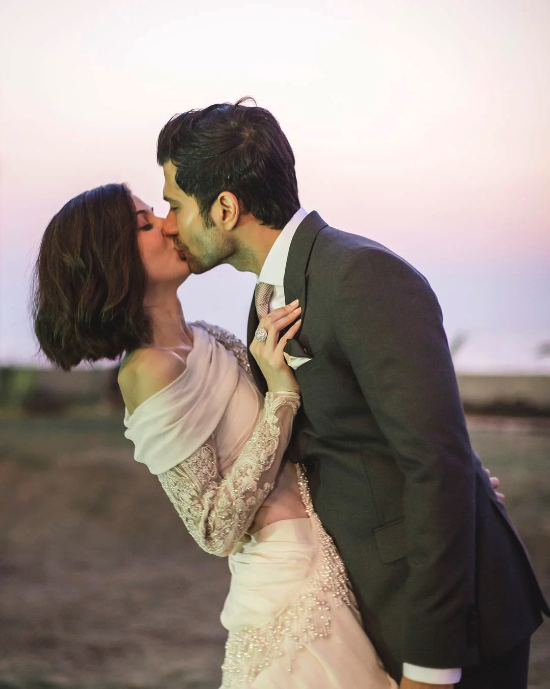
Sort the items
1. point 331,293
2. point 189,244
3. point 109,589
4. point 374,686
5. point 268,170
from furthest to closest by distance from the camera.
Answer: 1. point 109,589
2. point 189,244
3. point 268,170
4. point 374,686
5. point 331,293

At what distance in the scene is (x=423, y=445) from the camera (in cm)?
131

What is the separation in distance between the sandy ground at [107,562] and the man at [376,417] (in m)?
2.33

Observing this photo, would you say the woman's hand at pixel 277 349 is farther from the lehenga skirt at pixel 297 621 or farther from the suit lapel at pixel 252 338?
the lehenga skirt at pixel 297 621

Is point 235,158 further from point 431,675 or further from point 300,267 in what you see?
point 431,675

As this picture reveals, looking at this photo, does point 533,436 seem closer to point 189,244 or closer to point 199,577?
point 199,577

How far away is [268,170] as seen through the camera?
64.4 inches

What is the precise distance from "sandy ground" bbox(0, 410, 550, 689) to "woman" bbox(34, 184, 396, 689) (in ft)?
7.14

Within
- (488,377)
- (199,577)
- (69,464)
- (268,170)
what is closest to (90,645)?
(199,577)

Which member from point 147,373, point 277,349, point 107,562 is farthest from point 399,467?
point 107,562

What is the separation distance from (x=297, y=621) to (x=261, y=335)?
0.56 m

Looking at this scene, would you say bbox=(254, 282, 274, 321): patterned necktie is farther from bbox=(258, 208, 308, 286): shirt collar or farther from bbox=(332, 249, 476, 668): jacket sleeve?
bbox=(332, 249, 476, 668): jacket sleeve

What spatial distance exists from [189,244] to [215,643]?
2.72 m

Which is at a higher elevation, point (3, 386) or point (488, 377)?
point (488, 377)

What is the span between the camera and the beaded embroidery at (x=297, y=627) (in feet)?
5.11
